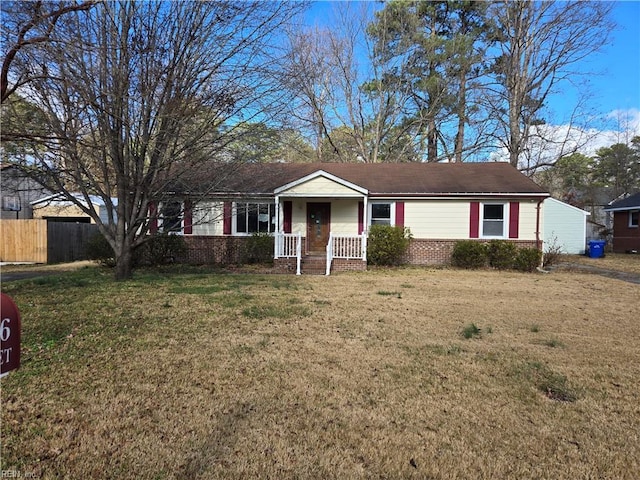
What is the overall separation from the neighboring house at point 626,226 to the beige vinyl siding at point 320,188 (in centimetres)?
1996

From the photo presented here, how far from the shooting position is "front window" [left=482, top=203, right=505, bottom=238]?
14.8 metres

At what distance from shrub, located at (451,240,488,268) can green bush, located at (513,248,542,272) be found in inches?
43.6

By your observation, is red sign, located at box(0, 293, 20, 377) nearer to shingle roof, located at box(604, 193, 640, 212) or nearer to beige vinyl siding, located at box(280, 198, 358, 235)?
beige vinyl siding, located at box(280, 198, 358, 235)

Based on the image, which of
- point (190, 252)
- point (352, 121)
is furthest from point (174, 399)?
point (352, 121)

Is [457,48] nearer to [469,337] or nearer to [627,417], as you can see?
[469,337]

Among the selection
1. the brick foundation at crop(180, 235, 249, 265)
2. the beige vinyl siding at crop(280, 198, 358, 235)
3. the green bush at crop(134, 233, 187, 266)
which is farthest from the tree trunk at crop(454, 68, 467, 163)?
the green bush at crop(134, 233, 187, 266)

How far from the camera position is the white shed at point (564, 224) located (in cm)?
2302

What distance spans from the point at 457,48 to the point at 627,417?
2561cm

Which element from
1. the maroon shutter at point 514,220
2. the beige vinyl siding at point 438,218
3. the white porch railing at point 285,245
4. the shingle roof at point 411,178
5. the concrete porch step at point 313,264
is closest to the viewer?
the concrete porch step at point 313,264

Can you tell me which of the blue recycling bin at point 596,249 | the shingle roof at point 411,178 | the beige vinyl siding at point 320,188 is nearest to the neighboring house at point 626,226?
the blue recycling bin at point 596,249

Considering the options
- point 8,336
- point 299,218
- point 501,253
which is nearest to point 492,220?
point 501,253

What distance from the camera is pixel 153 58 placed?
A: 8281mm

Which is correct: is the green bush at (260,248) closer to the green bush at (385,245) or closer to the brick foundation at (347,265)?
the brick foundation at (347,265)

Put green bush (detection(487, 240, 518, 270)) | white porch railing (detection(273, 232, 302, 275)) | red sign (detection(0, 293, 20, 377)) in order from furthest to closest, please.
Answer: green bush (detection(487, 240, 518, 270)) → white porch railing (detection(273, 232, 302, 275)) → red sign (detection(0, 293, 20, 377))
